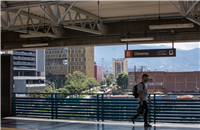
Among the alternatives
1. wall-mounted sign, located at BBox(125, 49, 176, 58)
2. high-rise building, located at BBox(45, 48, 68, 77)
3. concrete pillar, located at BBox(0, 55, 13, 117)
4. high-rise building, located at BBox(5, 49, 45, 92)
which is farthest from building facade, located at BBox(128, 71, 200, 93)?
concrete pillar, located at BBox(0, 55, 13, 117)

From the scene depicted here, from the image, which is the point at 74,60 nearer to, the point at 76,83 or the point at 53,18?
the point at 76,83

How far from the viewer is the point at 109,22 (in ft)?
42.6

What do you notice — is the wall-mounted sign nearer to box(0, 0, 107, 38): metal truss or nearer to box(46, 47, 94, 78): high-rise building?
box(0, 0, 107, 38): metal truss

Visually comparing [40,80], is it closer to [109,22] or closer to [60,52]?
[60,52]

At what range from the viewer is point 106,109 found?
8.55 meters

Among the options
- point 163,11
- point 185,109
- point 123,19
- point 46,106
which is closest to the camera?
point 185,109

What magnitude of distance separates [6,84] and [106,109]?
4282mm

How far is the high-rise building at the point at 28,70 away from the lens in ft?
324

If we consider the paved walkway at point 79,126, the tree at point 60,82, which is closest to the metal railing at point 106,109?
the paved walkway at point 79,126

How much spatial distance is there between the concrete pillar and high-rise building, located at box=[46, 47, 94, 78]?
13264 cm

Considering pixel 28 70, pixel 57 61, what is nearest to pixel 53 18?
pixel 28 70

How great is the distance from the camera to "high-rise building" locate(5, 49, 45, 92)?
98812 mm

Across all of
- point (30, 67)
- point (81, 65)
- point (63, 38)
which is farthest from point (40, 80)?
point (63, 38)

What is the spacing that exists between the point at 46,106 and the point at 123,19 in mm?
5972
